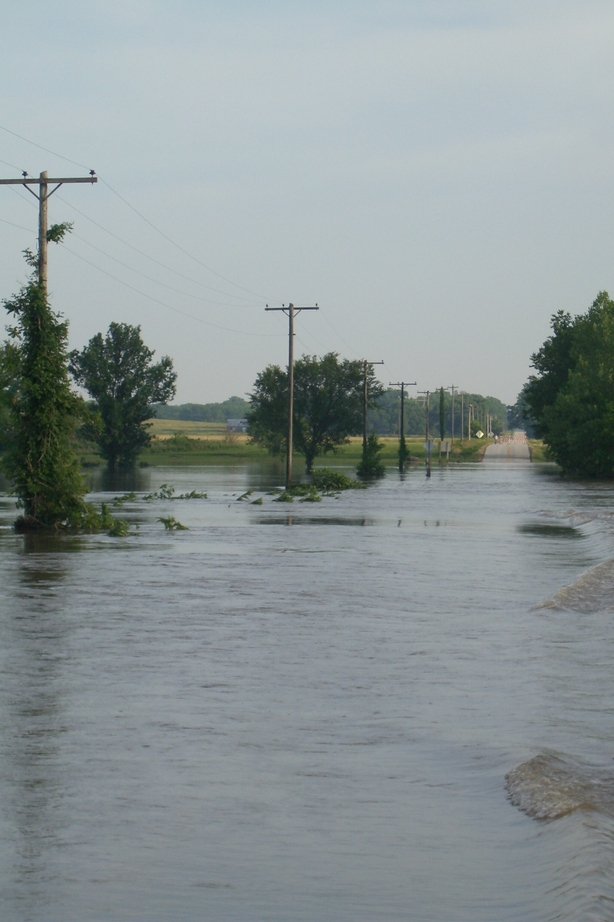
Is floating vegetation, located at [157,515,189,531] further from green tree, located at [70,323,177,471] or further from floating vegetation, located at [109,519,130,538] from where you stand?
green tree, located at [70,323,177,471]

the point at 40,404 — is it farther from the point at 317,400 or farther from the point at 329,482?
the point at 317,400

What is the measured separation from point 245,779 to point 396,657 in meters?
4.75

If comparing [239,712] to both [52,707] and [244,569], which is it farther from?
[244,569]

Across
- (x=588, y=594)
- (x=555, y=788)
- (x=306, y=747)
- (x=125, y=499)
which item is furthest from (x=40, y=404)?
(x=555, y=788)

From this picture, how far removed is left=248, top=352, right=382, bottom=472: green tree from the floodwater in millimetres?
81065

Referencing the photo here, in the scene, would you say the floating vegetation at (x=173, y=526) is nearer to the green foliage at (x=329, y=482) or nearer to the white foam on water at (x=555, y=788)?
the white foam on water at (x=555, y=788)

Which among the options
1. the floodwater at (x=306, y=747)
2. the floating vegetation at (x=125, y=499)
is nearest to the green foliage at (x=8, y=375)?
the floodwater at (x=306, y=747)

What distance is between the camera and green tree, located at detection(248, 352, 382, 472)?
331 feet

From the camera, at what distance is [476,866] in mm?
6062

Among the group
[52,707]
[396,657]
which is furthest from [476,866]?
[396,657]

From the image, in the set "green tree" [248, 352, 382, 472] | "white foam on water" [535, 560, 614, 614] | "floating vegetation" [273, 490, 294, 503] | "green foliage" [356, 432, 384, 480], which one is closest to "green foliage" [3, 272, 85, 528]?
"white foam on water" [535, 560, 614, 614]

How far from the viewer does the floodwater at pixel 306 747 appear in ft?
19.0

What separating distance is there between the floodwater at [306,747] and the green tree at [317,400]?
266ft

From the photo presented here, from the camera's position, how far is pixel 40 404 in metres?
27.6
